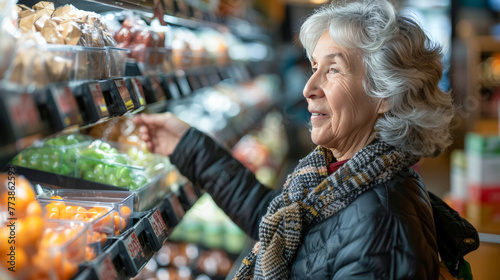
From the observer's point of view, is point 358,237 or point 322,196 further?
point 322,196

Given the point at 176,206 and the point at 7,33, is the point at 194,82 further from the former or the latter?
the point at 7,33

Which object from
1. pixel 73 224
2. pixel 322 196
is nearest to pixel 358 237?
pixel 322 196

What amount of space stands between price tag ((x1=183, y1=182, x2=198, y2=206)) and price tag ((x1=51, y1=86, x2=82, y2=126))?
0.89 metres

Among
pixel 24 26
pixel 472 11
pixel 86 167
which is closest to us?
pixel 24 26

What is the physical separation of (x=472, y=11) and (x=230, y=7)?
11.3ft

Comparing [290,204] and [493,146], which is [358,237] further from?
[493,146]

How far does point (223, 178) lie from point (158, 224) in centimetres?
44

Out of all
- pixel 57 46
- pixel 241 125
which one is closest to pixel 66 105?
pixel 57 46

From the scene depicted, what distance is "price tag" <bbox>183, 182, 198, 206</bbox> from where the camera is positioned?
72.7 inches

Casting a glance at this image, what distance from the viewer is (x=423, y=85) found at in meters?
1.43

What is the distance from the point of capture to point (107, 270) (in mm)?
993

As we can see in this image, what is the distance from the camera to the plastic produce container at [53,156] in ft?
4.35

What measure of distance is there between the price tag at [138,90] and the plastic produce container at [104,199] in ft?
0.99

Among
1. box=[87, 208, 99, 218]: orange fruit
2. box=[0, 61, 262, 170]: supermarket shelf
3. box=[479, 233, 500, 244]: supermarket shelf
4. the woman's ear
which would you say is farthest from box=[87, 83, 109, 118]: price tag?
box=[479, 233, 500, 244]: supermarket shelf
